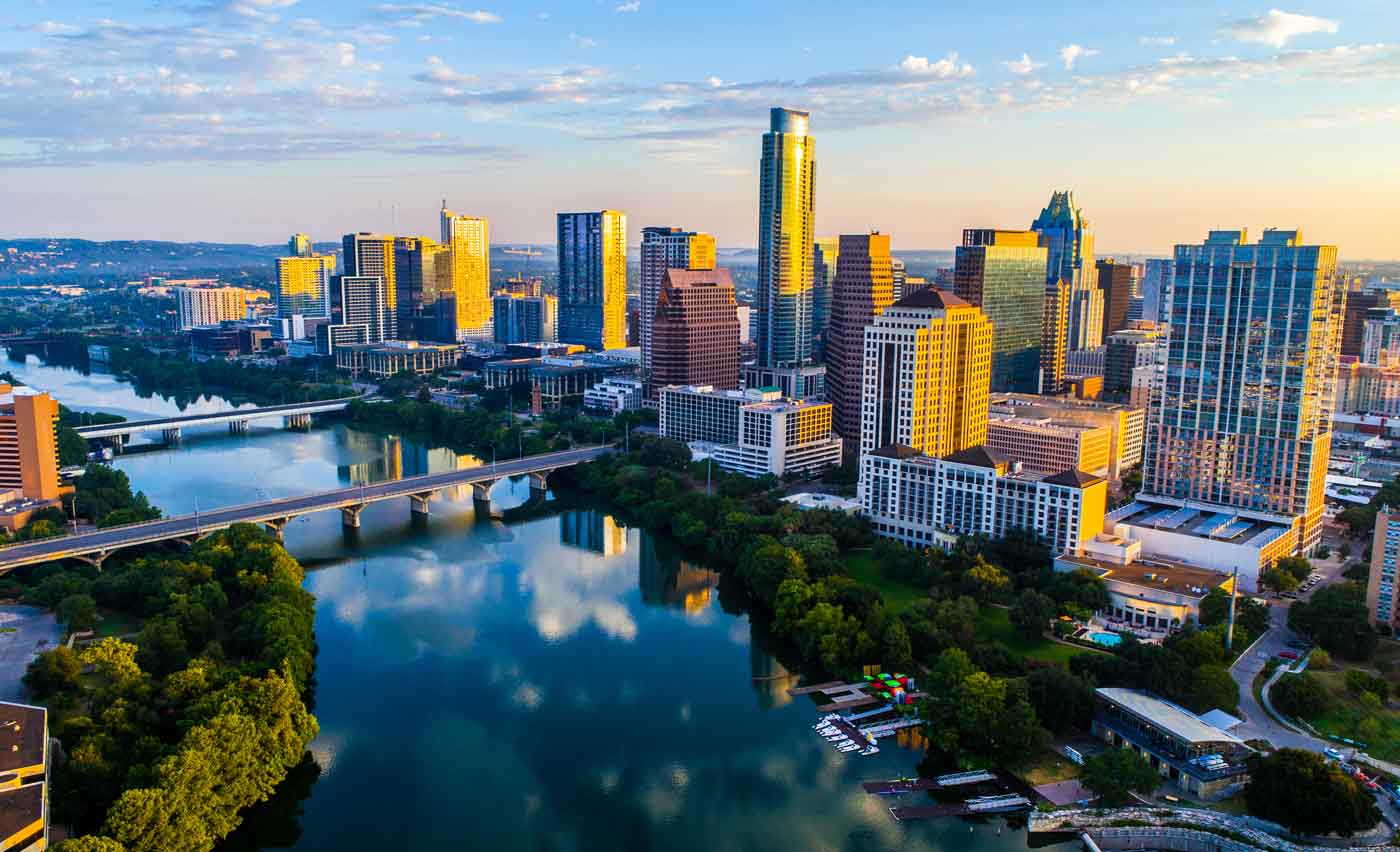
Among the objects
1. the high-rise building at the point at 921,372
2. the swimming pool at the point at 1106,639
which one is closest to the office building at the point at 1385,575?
the swimming pool at the point at 1106,639

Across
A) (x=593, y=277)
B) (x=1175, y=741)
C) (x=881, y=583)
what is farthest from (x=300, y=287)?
(x=1175, y=741)

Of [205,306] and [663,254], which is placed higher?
[663,254]

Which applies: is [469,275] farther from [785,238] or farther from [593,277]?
[785,238]

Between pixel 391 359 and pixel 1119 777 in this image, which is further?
pixel 391 359

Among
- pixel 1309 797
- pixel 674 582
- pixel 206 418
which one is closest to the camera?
pixel 1309 797

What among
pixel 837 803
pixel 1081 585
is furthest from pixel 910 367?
pixel 837 803

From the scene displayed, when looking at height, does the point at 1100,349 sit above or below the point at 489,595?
above

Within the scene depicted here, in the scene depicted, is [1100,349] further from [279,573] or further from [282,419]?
[279,573]

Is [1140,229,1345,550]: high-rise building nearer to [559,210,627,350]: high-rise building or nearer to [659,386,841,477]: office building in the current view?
[659,386,841,477]: office building
